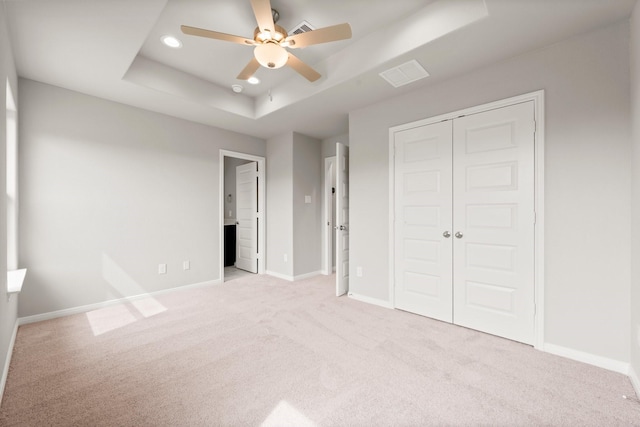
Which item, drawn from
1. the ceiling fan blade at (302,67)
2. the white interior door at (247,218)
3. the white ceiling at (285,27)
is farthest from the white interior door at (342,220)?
the white interior door at (247,218)

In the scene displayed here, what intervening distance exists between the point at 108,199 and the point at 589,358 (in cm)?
491

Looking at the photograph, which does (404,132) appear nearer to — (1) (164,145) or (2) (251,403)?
(2) (251,403)

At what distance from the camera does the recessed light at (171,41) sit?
2571 millimetres

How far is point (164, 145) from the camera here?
3.79 metres

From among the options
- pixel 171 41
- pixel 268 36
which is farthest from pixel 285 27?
pixel 171 41

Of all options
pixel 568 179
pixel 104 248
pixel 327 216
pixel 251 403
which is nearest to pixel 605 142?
pixel 568 179

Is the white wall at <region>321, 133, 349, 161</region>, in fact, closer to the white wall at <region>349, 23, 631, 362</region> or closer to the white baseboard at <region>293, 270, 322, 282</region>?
the white baseboard at <region>293, 270, 322, 282</region>

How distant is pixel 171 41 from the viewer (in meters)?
2.62

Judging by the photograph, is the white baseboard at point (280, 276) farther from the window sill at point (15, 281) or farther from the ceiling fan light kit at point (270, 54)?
the ceiling fan light kit at point (270, 54)

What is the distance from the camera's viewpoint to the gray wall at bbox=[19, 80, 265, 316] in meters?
2.86

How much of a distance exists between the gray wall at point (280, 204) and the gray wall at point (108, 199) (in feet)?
3.20

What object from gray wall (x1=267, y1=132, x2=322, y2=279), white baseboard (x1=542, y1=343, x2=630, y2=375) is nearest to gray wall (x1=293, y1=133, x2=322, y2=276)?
gray wall (x1=267, y1=132, x2=322, y2=279)

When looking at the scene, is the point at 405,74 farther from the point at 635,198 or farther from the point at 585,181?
the point at 635,198

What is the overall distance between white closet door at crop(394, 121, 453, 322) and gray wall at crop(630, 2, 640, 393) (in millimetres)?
1217
